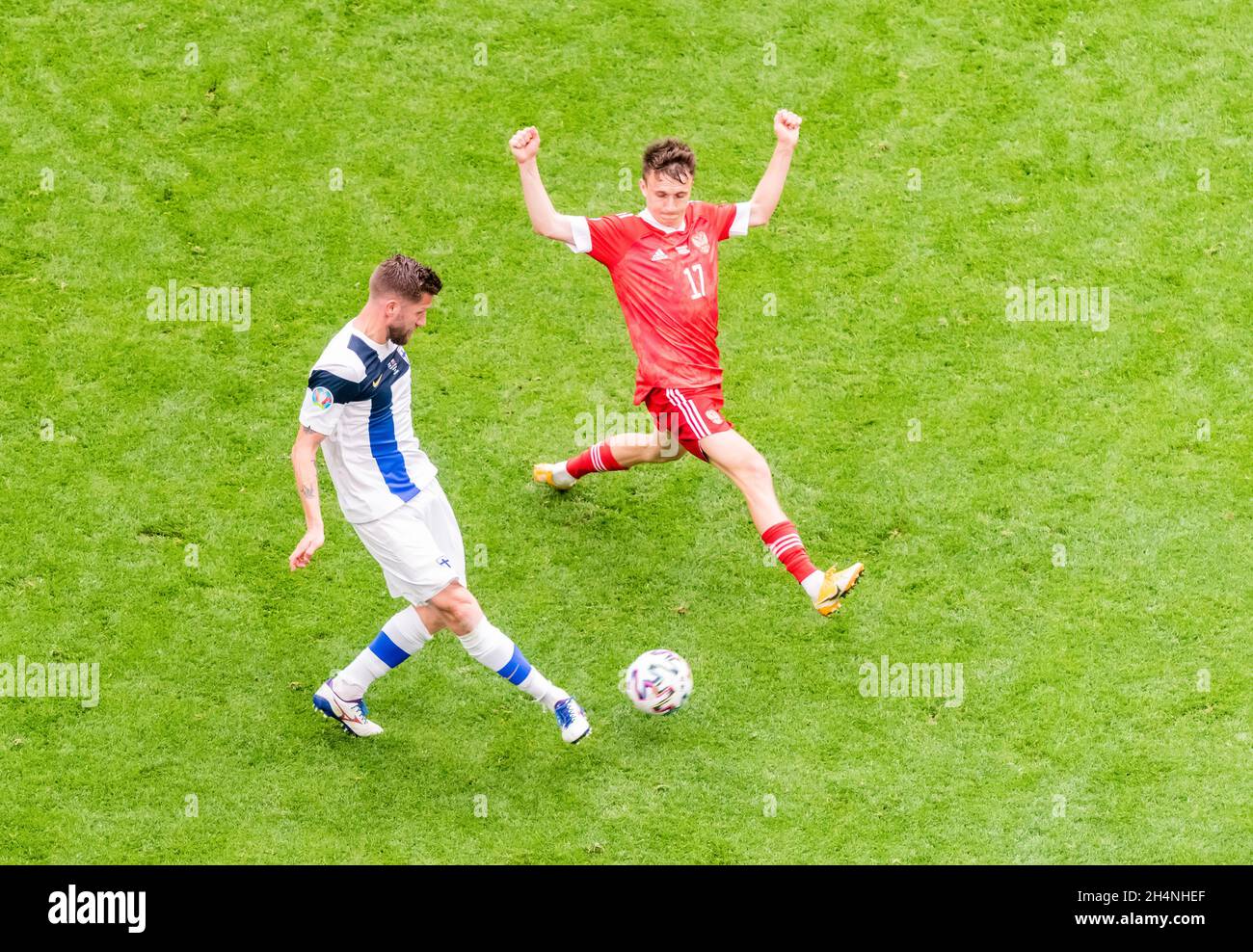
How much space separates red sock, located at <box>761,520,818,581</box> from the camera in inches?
400

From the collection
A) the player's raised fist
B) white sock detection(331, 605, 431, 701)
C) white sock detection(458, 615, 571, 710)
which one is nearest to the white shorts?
white sock detection(331, 605, 431, 701)

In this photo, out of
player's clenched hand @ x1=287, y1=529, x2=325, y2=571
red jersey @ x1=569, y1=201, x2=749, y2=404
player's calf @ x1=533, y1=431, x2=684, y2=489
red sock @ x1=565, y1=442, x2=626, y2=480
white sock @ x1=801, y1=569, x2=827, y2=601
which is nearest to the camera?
player's clenched hand @ x1=287, y1=529, x2=325, y2=571

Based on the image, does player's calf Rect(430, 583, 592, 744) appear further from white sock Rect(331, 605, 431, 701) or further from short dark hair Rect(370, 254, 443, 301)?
short dark hair Rect(370, 254, 443, 301)

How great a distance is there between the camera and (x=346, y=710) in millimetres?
10352

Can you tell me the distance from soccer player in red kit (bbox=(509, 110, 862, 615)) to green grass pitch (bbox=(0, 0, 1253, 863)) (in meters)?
1.17

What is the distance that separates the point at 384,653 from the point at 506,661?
753 mm

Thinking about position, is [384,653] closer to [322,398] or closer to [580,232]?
[322,398]

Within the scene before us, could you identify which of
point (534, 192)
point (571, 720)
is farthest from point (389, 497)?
point (534, 192)

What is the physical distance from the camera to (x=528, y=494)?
11.7 m

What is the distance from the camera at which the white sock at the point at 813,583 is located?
10078mm

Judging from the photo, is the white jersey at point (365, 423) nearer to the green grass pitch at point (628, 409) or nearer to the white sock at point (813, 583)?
the green grass pitch at point (628, 409)

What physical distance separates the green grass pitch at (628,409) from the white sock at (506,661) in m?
0.52

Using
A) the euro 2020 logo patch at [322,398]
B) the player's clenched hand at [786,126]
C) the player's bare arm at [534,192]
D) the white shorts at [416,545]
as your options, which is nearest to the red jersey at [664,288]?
the player's bare arm at [534,192]

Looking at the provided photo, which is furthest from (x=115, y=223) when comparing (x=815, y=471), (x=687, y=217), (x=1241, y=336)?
(x=1241, y=336)
